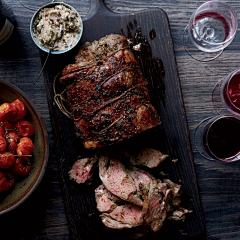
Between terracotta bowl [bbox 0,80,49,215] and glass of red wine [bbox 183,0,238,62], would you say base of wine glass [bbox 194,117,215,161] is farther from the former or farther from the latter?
terracotta bowl [bbox 0,80,49,215]

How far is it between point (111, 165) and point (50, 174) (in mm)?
480

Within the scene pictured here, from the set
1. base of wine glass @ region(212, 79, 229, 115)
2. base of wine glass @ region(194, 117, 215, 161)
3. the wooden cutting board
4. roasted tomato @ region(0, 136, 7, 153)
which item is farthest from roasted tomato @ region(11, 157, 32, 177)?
base of wine glass @ region(212, 79, 229, 115)

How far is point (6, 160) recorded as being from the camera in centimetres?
237

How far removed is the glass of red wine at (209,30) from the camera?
2.71 m

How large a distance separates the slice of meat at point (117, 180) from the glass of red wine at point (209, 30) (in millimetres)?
1078

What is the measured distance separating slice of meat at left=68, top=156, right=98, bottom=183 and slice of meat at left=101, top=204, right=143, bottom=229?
31cm

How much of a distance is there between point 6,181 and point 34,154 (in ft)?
0.88

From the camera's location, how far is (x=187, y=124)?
9.04 feet

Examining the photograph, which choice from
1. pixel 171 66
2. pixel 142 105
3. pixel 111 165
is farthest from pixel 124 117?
pixel 171 66

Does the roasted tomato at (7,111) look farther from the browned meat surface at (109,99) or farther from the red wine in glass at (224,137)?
the red wine in glass at (224,137)

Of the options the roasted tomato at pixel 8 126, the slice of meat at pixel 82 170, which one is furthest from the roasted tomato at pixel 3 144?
the slice of meat at pixel 82 170

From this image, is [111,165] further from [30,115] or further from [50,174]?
[30,115]

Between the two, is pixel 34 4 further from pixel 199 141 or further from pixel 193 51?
pixel 199 141

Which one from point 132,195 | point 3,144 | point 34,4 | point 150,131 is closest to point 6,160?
point 3,144
